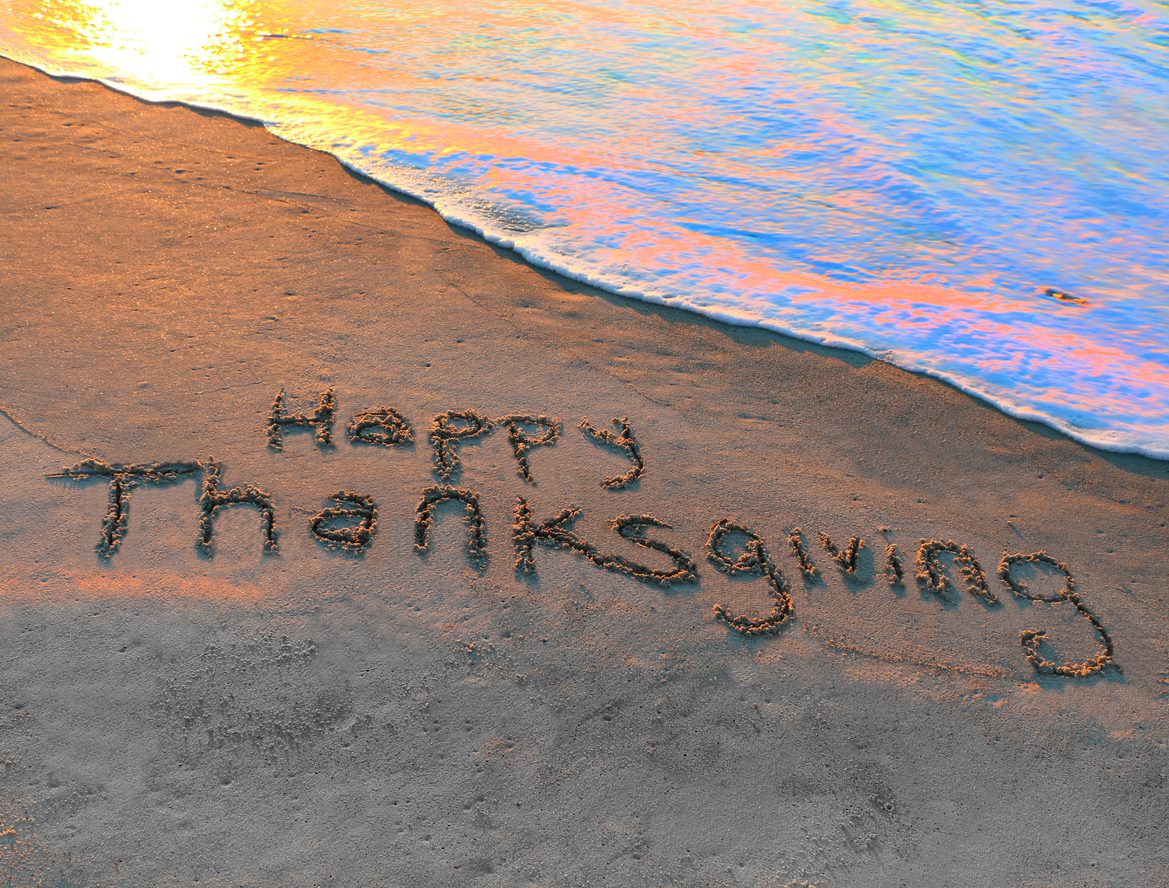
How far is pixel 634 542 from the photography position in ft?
12.5

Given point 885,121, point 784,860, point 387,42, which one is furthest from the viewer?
point 387,42

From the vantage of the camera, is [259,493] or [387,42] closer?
[259,493]

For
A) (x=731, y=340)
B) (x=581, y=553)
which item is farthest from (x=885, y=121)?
(x=581, y=553)

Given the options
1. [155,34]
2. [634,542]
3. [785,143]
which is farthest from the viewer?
[155,34]

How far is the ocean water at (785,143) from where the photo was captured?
17.9 feet

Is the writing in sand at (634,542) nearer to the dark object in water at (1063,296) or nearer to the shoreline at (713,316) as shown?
the shoreline at (713,316)

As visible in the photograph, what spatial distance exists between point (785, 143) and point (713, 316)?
3041 millimetres

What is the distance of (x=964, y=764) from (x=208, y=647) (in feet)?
8.17

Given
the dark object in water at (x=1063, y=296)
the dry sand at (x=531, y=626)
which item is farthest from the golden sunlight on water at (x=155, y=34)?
the dark object in water at (x=1063, y=296)

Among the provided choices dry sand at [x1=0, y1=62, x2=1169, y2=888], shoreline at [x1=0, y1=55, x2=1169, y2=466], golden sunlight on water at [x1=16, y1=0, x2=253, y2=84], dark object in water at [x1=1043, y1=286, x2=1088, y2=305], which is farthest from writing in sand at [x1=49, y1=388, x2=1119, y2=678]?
golden sunlight on water at [x1=16, y1=0, x2=253, y2=84]

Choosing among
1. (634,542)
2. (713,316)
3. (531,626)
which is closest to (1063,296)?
(713,316)

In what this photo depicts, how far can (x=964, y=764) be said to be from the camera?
10.2 ft

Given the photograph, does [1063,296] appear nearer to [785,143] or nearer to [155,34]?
[785,143]

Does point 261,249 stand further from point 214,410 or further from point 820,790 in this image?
point 820,790
